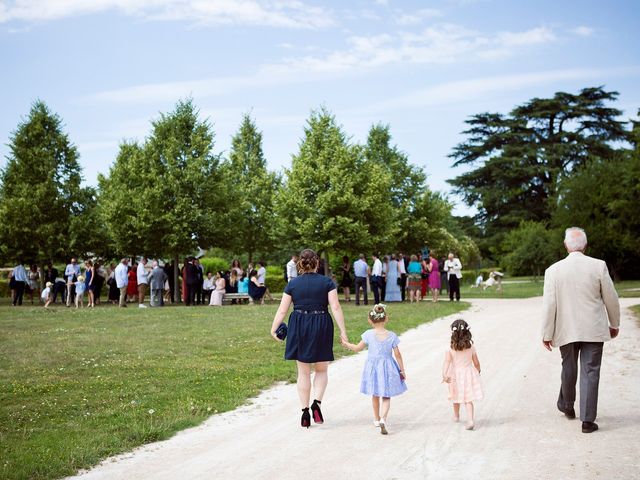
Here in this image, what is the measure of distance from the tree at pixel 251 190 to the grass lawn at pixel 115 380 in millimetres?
17228

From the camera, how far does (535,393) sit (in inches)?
362

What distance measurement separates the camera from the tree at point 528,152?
5866 centimetres

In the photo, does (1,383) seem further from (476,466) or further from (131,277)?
(131,277)

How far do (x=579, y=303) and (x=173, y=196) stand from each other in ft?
91.0

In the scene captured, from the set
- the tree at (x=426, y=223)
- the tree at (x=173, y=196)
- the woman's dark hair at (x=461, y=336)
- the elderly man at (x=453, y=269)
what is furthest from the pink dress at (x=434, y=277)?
the woman's dark hair at (x=461, y=336)

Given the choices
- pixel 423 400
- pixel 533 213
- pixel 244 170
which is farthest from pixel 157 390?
pixel 533 213

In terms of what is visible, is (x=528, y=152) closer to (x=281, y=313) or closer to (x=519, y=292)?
(x=519, y=292)

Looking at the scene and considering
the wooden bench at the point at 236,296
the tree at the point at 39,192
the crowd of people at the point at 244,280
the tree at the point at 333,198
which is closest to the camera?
the crowd of people at the point at 244,280

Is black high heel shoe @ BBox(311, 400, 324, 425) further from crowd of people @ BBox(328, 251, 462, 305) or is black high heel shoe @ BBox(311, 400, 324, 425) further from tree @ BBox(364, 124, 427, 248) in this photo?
tree @ BBox(364, 124, 427, 248)

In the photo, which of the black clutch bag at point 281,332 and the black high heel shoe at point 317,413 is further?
the black clutch bag at point 281,332

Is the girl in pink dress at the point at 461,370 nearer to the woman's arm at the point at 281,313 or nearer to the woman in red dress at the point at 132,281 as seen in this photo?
the woman's arm at the point at 281,313

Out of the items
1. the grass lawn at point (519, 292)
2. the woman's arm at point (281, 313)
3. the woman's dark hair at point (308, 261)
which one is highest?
the woman's dark hair at point (308, 261)

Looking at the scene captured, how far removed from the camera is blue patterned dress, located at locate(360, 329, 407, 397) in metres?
7.60

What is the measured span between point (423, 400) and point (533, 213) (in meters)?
54.5
